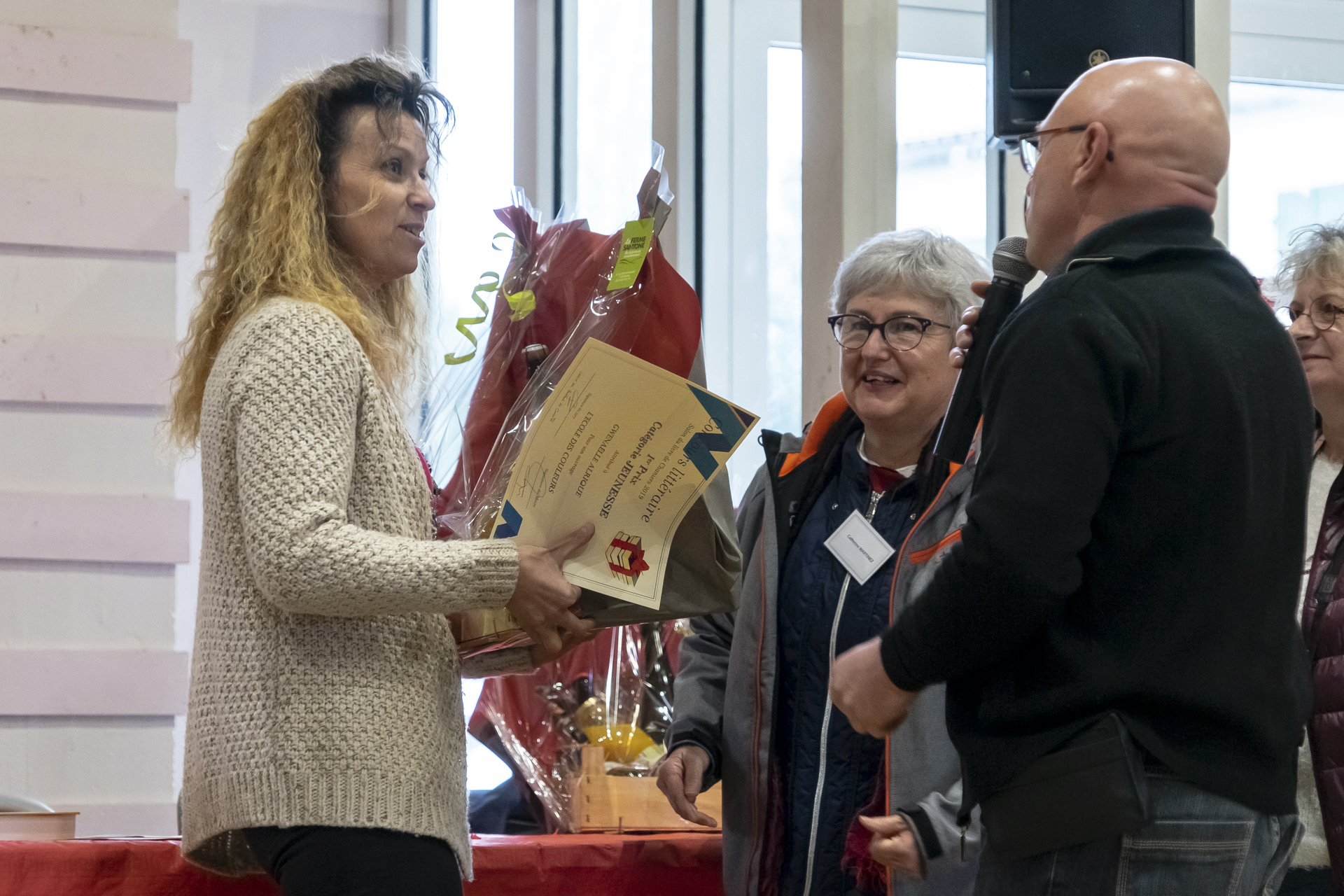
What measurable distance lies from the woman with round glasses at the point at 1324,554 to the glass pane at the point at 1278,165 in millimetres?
770

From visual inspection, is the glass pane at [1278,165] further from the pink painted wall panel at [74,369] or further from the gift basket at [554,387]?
the pink painted wall panel at [74,369]

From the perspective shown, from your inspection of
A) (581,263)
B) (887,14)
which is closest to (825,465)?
(581,263)

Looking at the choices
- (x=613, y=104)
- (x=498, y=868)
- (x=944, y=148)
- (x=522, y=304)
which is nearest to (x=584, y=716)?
(x=498, y=868)

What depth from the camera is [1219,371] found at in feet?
3.67

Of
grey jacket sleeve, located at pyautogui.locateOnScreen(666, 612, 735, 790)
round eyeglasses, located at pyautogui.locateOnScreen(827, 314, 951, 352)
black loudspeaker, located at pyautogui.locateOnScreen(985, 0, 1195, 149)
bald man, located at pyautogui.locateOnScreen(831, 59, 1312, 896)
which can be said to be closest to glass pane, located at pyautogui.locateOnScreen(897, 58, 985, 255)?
black loudspeaker, located at pyautogui.locateOnScreen(985, 0, 1195, 149)

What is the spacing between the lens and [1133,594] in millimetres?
1114

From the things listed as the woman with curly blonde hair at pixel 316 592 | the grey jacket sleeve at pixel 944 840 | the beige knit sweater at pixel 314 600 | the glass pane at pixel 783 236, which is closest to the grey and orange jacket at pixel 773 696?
the grey jacket sleeve at pixel 944 840

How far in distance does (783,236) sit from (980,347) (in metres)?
2.33

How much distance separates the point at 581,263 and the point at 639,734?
0.89 meters

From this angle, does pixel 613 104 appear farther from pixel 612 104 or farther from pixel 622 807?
pixel 622 807

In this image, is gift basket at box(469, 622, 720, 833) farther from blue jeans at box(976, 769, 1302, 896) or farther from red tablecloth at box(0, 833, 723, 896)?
blue jeans at box(976, 769, 1302, 896)

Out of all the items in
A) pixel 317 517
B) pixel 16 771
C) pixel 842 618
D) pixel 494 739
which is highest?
pixel 317 517

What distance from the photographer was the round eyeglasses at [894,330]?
1910mm

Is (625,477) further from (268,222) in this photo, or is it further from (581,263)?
(268,222)
